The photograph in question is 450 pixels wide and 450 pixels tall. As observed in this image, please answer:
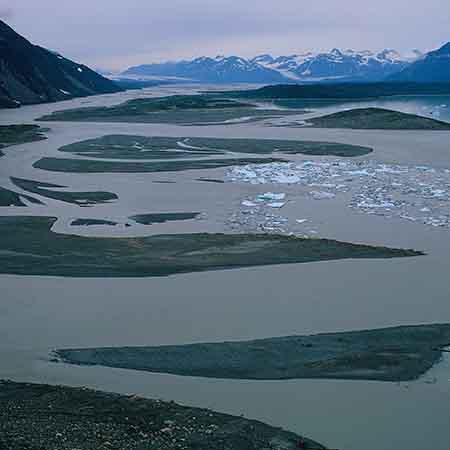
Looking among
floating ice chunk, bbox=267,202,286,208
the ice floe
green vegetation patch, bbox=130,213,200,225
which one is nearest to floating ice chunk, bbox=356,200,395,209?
the ice floe

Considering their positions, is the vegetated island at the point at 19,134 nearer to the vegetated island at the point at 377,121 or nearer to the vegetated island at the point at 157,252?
the vegetated island at the point at 377,121

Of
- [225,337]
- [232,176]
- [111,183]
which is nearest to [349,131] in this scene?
[232,176]

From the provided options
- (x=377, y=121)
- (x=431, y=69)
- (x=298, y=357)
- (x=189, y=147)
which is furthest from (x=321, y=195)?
(x=431, y=69)

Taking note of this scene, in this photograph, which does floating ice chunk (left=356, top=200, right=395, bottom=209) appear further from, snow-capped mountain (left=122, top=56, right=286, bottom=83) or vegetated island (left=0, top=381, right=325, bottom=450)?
snow-capped mountain (left=122, top=56, right=286, bottom=83)

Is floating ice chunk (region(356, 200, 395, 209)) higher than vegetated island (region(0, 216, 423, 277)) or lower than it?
higher

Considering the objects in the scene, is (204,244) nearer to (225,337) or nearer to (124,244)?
(124,244)

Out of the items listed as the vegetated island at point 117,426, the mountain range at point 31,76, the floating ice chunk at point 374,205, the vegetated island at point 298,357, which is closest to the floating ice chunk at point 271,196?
the floating ice chunk at point 374,205
